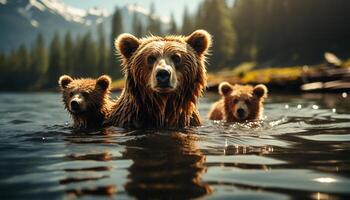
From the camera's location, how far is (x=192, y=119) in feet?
30.5

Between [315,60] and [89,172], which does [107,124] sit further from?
[315,60]

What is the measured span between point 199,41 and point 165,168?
4.91 metres

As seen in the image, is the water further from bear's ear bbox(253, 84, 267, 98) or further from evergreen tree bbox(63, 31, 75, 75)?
evergreen tree bbox(63, 31, 75, 75)

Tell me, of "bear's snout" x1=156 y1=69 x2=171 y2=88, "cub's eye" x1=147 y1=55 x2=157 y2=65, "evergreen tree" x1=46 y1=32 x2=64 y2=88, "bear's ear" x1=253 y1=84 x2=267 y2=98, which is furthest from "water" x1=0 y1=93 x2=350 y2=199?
"evergreen tree" x1=46 y1=32 x2=64 y2=88

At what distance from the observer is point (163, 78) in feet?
24.6

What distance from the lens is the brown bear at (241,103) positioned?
39.3 ft

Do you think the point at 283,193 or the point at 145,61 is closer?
the point at 283,193

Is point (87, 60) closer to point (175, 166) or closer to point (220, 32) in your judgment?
point (220, 32)

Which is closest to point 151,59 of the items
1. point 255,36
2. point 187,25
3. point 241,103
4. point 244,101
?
point 241,103

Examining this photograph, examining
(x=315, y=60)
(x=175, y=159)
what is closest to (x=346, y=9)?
(x=315, y=60)

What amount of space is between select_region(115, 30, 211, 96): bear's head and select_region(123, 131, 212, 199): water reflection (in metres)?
1.12

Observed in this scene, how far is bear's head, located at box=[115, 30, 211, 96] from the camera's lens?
7.74 metres

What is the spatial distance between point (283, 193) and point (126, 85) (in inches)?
220

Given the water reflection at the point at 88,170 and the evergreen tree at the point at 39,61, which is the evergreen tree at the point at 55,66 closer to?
the evergreen tree at the point at 39,61
